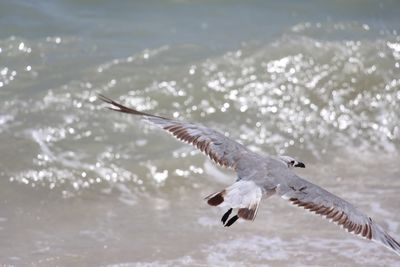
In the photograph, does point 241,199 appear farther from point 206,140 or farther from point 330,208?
point 206,140

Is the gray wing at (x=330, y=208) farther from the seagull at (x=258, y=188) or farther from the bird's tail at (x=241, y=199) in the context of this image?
the bird's tail at (x=241, y=199)

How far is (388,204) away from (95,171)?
2.38 metres

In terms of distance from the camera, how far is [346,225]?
4539mm

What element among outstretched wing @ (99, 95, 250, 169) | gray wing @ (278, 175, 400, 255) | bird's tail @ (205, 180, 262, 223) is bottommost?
bird's tail @ (205, 180, 262, 223)

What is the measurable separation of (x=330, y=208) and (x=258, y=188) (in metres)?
0.40

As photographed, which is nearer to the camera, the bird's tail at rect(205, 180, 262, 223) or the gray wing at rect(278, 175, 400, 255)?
the bird's tail at rect(205, 180, 262, 223)

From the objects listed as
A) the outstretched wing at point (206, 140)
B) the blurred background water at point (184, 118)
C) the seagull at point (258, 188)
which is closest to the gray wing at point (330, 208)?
the seagull at point (258, 188)

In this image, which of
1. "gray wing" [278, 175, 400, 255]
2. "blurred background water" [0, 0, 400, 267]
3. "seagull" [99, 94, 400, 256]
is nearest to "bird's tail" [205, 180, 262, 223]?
"seagull" [99, 94, 400, 256]

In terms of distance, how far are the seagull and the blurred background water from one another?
0.91 metres

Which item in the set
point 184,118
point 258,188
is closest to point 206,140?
point 258,188

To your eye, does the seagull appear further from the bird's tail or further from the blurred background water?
the blurred background water

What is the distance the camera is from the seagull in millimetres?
4309

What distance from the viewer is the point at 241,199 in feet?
14.1

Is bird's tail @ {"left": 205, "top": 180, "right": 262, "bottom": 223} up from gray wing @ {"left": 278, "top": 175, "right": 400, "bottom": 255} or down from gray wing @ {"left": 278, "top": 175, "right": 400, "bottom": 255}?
down
